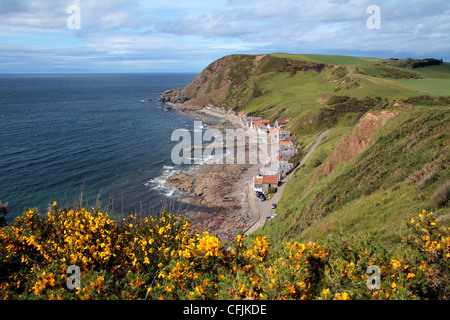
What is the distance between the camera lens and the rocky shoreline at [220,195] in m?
41.0

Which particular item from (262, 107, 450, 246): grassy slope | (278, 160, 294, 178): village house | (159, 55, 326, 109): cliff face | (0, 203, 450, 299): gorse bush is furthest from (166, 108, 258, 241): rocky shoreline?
(159, 55, 326, 109): cliff face

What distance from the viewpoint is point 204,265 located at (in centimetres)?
865

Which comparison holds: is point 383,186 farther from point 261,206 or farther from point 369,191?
point 261,206

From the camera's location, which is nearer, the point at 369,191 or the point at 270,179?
the point at 369,191

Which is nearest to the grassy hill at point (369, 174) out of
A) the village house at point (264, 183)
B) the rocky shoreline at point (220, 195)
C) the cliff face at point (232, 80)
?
the village house at point (264, 183)

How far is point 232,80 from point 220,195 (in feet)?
425

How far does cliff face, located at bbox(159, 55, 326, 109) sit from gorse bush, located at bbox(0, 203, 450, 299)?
136640 mm

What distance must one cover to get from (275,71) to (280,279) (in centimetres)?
17799

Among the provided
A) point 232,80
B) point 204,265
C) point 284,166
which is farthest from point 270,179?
point 232,80

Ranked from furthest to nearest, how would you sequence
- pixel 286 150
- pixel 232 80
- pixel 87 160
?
pixel 232 80 → pixel 286 150 → pixel 87 160

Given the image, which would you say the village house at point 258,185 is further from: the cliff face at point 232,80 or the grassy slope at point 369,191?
the cliff face at point 232,80

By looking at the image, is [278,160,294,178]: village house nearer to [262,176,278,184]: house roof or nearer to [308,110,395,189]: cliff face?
[262,176,278,184]: house roof
